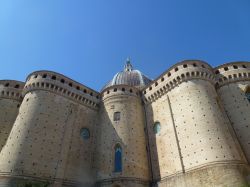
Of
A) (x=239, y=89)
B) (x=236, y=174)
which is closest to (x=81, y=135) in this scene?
(x=236, y=174)

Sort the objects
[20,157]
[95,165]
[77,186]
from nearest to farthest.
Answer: [20,157], [77,186], [95,165]

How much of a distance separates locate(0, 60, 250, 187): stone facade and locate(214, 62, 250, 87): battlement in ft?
0.14

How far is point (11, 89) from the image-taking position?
65.2 feet

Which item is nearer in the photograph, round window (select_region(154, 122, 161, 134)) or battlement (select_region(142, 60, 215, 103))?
battlement (select_region(142, 60, 215, 103))

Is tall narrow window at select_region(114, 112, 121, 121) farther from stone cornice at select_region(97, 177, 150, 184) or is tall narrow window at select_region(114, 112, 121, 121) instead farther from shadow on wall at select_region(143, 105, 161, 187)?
stone cornice at select_region(97, 177, 150, 184)

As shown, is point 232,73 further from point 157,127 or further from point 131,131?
point 131,131

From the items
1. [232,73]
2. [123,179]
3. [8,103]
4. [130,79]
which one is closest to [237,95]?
[232,73]

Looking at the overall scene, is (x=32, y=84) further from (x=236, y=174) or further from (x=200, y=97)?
(x=236, y=174)

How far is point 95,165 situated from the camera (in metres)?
17.6

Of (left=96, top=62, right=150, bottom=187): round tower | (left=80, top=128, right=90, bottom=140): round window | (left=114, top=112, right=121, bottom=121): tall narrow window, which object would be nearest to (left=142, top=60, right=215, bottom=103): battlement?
(left=96, top=62, right=150, bottom=187): round tower

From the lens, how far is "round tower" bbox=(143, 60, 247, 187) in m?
13.4

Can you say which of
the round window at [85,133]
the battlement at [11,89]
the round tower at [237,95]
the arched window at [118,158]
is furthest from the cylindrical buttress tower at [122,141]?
the battlement at [11,89]

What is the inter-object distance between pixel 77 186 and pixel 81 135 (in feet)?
13.5

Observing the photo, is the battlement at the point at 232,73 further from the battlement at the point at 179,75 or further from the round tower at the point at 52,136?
the round tower at the point at 52,136
